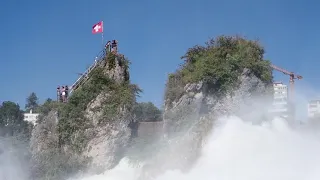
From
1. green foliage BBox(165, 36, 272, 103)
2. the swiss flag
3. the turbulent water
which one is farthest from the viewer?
the swiss flag

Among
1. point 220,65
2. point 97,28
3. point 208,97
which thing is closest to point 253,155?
point 208,97

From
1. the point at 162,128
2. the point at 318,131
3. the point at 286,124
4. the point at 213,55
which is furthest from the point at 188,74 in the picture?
the point at 318,131

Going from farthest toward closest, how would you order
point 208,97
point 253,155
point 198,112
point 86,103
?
point 86,103 → point 208,97 → point 198,112 → point 253,155

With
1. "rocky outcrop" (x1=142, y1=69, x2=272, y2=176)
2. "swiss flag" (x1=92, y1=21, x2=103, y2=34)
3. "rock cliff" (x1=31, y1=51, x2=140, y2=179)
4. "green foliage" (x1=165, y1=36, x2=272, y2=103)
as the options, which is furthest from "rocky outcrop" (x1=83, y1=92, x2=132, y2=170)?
"swiss flag" (x1=92, y1=21, x2=103, y2=34)

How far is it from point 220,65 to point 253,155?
645cm

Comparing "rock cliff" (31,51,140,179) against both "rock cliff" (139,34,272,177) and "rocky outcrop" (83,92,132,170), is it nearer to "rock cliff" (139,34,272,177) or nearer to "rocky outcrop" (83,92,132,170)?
"rocky outcrop" (83,92,132,170)

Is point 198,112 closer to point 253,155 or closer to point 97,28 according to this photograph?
point 253,155

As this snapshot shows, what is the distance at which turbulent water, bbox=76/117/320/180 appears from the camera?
862 inches

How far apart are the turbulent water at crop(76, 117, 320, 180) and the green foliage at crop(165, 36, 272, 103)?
2.66m

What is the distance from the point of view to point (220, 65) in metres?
28.0

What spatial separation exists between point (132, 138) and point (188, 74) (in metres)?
5.40

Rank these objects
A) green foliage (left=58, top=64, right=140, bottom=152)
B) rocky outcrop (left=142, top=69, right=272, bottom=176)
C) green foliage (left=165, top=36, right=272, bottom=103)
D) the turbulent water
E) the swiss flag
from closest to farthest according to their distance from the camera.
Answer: the turbulent water
rocky outcrop (left=142, top=69, right=272, bottom=176)
green foliage (left=165, top=36, right=272, bottom=103)
green foliage (left=58, top=64, right=140, bottom=152)
the swiss flag

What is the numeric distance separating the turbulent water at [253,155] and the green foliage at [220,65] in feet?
8.72

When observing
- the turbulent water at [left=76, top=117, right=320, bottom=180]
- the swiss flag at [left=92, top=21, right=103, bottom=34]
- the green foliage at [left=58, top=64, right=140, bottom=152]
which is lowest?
the turbulent water at [left=76, top=117, right=320, bottom=180]
